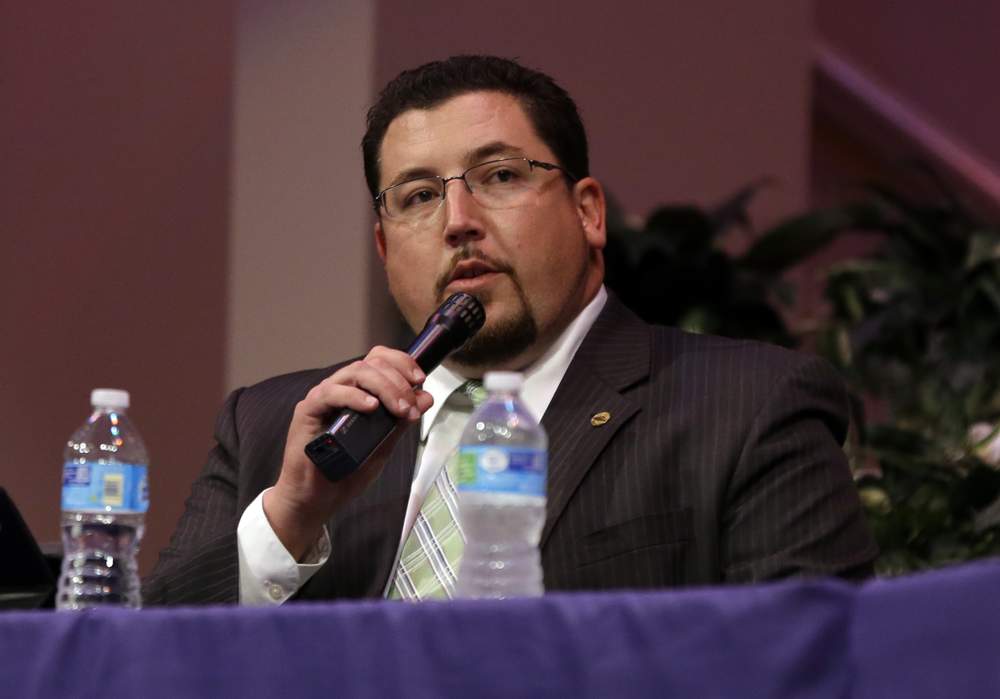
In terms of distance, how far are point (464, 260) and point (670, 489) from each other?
0.40 meters

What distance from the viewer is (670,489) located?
182cm

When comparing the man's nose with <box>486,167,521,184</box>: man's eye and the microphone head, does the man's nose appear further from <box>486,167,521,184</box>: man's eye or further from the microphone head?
Result: the microphone head

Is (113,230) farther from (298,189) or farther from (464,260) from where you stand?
(464,260)

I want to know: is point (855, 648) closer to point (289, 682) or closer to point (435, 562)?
point (289, 682)

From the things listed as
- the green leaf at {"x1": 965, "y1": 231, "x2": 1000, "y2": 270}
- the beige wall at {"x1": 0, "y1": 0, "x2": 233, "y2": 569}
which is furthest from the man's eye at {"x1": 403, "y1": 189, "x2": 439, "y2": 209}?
the green leaf at {"x1": 965, "y1": 231, "x2": 1000, "y2": 270}

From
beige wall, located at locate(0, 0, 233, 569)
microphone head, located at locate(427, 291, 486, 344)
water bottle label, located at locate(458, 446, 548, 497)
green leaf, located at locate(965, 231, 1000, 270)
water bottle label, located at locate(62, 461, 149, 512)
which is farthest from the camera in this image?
green leaf, located at locate(965, 231, 1000, 270)

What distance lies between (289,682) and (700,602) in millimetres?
285

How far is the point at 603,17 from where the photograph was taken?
4246mm

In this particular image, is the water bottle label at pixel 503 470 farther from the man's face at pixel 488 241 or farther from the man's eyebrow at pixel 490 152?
the man's eyebrow at pixel 490 152

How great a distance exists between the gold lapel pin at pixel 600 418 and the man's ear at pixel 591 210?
1.06ft

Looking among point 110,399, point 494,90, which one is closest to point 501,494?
point 110,399

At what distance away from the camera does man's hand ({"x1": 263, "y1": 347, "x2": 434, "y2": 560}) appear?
1.51 m

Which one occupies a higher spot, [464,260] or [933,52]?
[933,52]

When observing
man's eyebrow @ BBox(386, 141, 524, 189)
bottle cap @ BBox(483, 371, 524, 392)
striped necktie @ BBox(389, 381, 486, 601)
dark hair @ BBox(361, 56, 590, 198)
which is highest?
dark hair @ BBox(361, 56, 590, 198)
